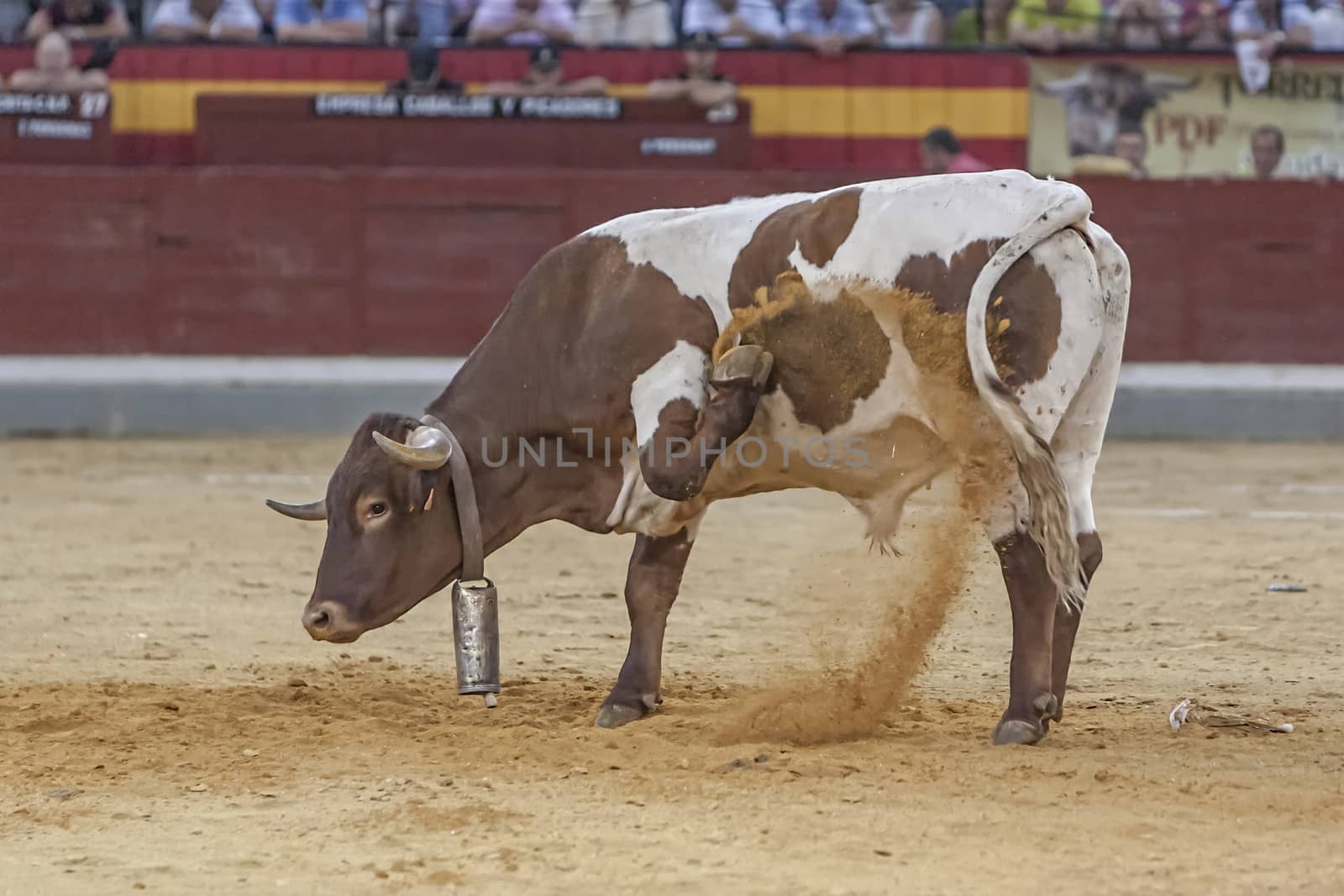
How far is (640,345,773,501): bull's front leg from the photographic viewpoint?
479 centimetres

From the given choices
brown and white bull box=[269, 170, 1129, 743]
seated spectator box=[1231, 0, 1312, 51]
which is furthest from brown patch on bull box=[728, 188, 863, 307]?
seated spectator box=[1231, 0, 1312, 51]

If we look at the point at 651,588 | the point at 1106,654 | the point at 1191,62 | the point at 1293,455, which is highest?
the point at 1191,62

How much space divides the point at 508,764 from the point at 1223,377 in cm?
941

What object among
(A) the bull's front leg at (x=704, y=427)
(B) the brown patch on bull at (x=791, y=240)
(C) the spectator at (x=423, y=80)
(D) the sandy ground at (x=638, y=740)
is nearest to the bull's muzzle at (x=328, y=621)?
(D) the sandy ground at (x=638, y=740)

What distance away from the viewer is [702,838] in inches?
154

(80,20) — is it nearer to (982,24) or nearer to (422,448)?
(982,24)

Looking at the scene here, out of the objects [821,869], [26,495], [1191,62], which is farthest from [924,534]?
[1191,62]

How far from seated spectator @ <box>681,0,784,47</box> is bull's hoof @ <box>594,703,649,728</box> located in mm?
8299

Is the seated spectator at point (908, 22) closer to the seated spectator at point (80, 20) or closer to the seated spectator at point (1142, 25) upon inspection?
the seated spectator at point (1142, 25)

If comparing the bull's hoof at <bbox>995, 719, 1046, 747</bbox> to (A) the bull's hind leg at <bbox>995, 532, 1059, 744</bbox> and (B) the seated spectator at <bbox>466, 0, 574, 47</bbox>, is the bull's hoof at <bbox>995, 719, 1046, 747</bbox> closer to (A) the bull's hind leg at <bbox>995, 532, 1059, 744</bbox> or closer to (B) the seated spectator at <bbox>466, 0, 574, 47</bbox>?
(A) the bull's hind leg at <bbox>995, 532, 1059, 744</bbox>

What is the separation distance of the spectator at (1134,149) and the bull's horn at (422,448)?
28.1 ft

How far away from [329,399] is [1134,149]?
18.7 feet

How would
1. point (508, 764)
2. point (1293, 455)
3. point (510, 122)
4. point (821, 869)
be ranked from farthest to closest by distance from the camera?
point (510, 122), point (1293, 455), point (508, 764), point (821, 869)

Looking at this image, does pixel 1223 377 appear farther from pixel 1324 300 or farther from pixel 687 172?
pixel 687 172
